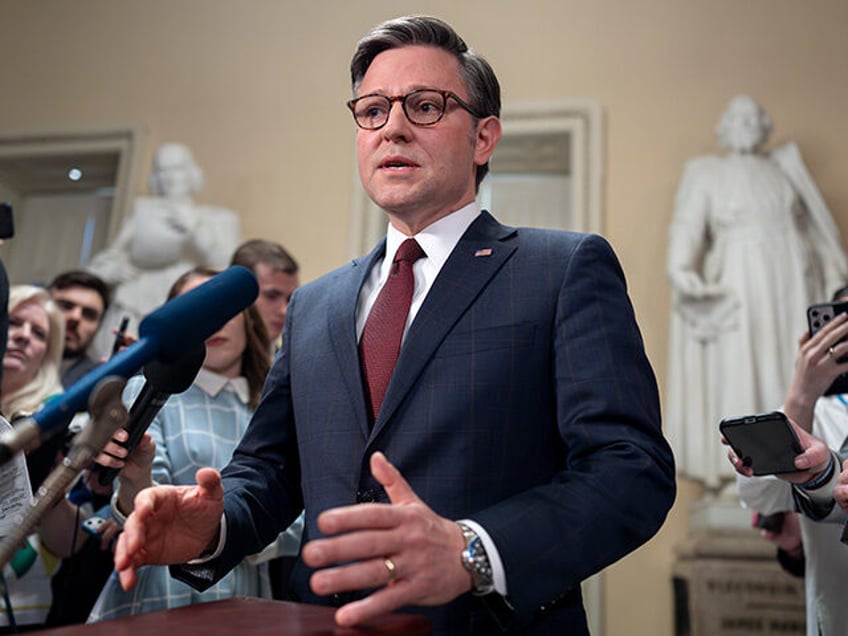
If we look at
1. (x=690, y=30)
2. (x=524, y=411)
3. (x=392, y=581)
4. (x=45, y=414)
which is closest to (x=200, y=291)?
(x=45, y=414)

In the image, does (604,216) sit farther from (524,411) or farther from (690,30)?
(524,411)

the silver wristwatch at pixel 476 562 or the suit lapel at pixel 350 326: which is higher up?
the suit lapel at pixel 350 326

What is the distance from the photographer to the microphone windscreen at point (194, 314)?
3.27ft

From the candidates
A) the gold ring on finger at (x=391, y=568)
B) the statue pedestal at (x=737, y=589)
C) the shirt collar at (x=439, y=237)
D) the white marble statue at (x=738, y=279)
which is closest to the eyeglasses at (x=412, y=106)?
the shirt collar at (x=439, y=237)

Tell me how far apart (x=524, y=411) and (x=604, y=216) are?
5034 millimetres

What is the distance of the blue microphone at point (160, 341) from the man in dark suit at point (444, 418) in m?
0.22

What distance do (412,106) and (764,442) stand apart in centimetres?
112

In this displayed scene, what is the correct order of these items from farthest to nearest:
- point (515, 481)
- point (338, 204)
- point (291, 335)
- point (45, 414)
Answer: point (338, 204), point (291, 335), point (515, 481), point (45, 414)

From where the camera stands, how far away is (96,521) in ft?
8.30

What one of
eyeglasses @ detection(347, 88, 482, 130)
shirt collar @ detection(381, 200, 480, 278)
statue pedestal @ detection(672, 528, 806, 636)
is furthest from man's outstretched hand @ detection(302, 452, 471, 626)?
statue pedestal @ detection(672, 528, 806, 636)

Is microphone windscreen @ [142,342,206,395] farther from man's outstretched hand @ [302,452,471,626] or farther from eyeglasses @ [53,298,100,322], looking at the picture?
eyeglasses @ [53,298,100,322]

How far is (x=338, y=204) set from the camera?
21.9 ft

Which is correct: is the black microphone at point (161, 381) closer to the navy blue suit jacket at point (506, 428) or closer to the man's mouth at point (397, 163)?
the navy blue suit jacket at point (506, 428)

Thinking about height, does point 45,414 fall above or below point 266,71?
below
